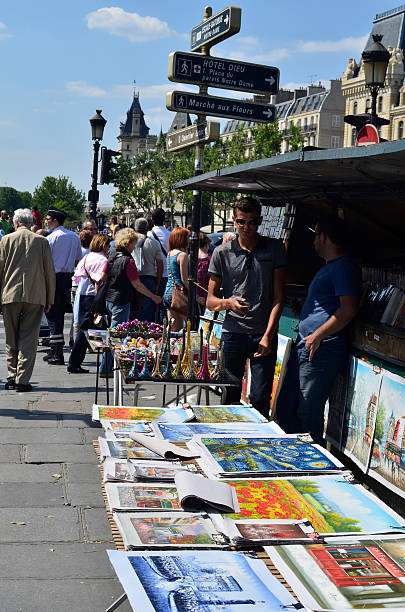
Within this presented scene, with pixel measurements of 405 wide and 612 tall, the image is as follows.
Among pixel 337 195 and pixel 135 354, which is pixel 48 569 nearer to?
pixel 135 354

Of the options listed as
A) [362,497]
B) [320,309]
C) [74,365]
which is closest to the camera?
[362,497]

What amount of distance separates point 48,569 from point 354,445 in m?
2.26

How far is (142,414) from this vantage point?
458 centimetres

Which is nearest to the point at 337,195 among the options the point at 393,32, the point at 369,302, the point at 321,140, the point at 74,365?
the point at 369,302

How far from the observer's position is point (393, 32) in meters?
99.0

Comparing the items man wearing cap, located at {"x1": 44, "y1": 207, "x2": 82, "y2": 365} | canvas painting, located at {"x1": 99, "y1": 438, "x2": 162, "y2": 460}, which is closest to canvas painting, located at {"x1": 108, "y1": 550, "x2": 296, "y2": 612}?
canvas painting, located at {"x1": 99, "y1": 438, "x2": 162, "y2": 460}

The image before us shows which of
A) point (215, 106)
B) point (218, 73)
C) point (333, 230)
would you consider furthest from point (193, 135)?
point (333, 230)

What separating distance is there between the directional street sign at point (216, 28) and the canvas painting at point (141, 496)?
475 centimetres

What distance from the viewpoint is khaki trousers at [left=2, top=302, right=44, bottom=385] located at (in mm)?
8922

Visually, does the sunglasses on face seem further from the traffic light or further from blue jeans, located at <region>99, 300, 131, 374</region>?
the traffic light

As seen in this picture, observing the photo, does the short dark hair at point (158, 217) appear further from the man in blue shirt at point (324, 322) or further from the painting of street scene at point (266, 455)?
the painting of street scene at point (266, 455)

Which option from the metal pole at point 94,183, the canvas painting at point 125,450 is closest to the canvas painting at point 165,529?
the canvas painting at point 125,450

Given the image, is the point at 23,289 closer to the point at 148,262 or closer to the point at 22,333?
the point at 22,333

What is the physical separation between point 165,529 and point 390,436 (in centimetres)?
221
